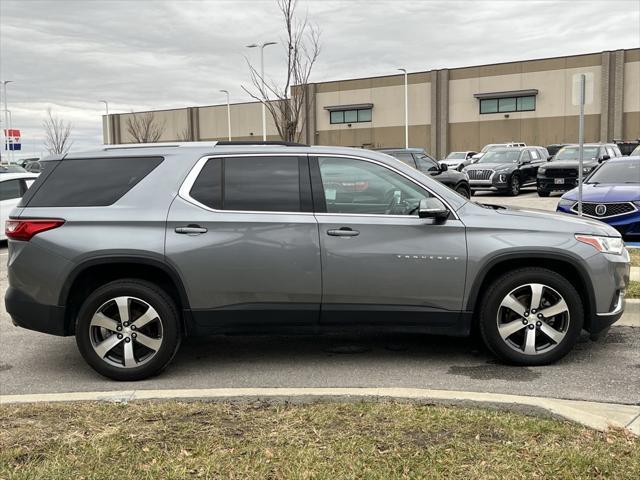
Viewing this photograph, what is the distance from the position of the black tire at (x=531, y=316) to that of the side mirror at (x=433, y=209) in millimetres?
659

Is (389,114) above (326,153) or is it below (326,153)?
above

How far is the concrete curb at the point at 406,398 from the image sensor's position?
3688 millimetres

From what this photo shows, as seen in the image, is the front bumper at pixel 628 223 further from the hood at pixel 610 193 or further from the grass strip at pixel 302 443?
the grass strip at pixel 302 443

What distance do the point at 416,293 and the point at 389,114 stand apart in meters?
51.9

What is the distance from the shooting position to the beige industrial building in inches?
1793

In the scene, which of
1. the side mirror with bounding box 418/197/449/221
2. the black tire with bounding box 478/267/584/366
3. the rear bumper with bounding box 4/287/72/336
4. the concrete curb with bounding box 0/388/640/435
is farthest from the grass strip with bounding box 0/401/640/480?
the side mirror with bounding box 418/197/449/221

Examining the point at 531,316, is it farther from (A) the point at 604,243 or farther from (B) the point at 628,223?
(B) the point at 628,223

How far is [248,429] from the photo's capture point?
11.7 ft

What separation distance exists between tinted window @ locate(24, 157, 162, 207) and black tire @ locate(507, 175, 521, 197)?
1869cm

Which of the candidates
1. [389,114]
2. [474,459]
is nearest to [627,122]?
[389,114]

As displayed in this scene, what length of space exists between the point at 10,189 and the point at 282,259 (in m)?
10.8

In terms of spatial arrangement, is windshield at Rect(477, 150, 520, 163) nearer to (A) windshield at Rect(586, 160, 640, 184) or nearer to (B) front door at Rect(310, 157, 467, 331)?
A: (A) windshield at Rect(586, 160, 640, 184)

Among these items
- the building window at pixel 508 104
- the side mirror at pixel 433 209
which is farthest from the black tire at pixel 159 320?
the building window at pixel 508 104

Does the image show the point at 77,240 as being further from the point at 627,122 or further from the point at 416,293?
the point at 627,122
